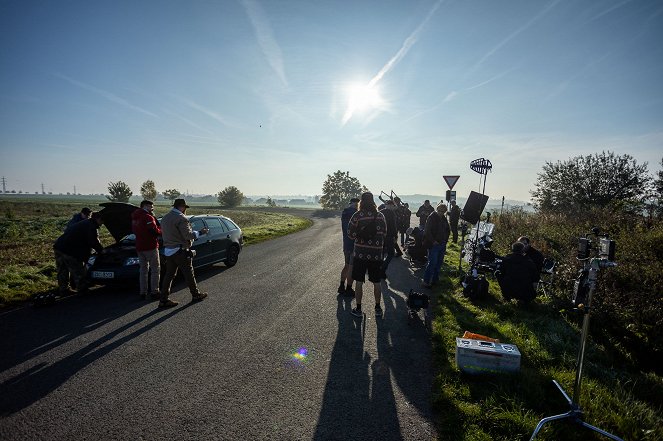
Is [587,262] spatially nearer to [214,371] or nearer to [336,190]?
[214,371]

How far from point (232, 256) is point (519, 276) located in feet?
27.2

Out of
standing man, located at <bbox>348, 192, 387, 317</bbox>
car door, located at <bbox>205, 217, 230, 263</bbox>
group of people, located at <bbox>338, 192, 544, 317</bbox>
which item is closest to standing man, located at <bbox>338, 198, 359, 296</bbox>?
group of people, located at <bbox>338, 192, 544, 317</bbox>

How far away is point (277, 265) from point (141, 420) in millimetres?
7430

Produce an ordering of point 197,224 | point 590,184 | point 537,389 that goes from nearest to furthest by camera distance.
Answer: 1. point 537,389
2. point 197,224
3. point 590,184

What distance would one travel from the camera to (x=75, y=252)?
22.6 ft

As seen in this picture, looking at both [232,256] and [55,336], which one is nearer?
[55,336]

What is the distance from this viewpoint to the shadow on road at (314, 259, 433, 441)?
3.07 meters

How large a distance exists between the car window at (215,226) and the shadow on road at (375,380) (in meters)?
5.48

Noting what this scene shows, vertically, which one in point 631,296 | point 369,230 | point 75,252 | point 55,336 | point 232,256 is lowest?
point 55,336

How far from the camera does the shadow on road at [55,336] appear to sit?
3635mm

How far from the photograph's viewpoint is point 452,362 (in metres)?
4.24

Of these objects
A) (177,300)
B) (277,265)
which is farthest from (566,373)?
(277,265)

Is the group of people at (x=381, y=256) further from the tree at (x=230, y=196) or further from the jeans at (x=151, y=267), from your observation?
the tree at (x=230, y=196)

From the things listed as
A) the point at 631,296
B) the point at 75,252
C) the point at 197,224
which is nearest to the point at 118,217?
the point at 75,252
